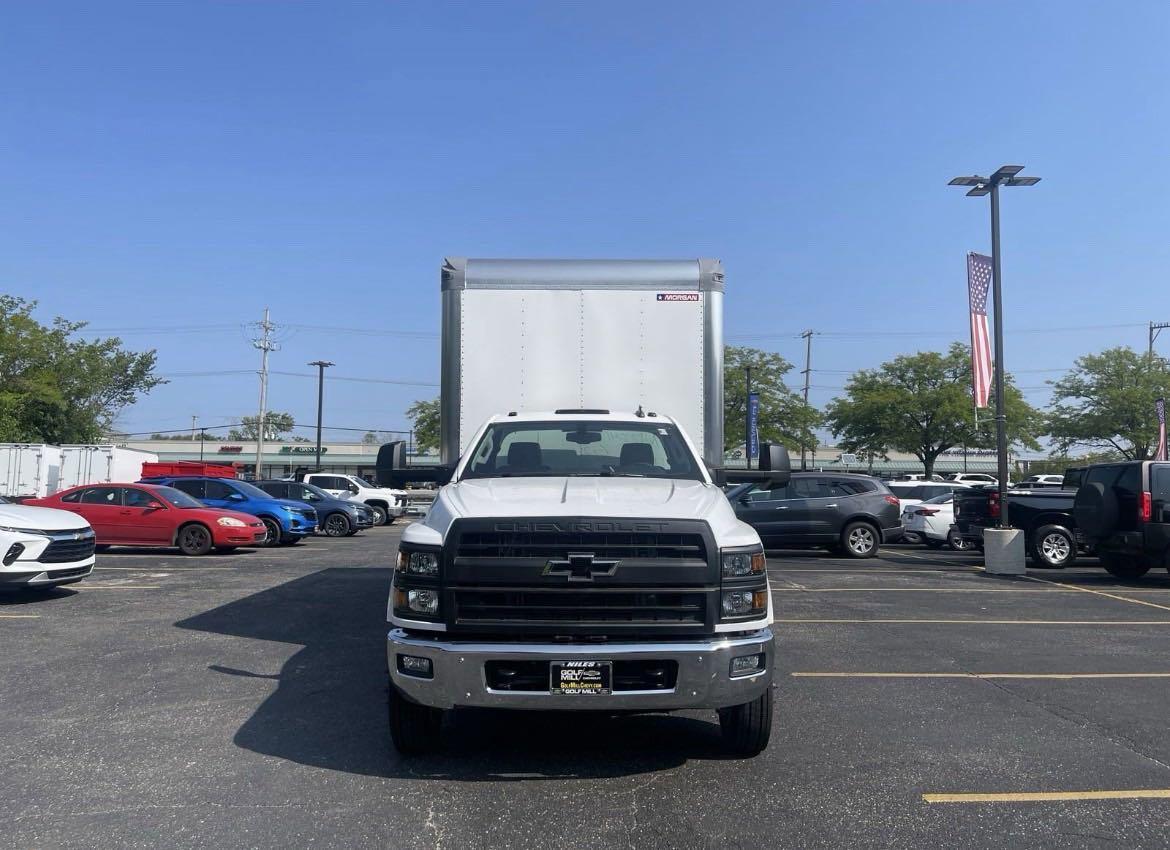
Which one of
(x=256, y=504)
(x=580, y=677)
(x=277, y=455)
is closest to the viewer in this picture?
(x=580, y=677)

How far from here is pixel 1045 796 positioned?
456 centimetres

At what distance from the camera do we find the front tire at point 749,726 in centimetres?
498

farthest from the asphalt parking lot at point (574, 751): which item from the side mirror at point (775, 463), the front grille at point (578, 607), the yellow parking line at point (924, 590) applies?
the yellow parking line at point (924, 590)

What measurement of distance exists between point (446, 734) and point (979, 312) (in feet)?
48.5

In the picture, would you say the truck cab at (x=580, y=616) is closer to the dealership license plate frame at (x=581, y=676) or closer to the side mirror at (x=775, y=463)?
the dealership license plate frame at (x=581, y=676)

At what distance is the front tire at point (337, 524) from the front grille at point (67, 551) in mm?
12549

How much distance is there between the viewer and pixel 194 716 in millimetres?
5957

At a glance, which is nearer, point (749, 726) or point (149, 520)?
point (749, 726)

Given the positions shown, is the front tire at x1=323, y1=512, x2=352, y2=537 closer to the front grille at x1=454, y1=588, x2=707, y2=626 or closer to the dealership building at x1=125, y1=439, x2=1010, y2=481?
the front grille at x1=454, y1=588, x2=707, y2=626

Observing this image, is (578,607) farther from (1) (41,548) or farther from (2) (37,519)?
(2) (37,519)

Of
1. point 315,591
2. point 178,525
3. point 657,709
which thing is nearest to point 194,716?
point 657,709

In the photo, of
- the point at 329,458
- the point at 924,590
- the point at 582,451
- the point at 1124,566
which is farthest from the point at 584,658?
the point at 329,458

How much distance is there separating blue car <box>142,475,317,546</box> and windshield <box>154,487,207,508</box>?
1.88 m

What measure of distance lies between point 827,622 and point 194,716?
251 inches
